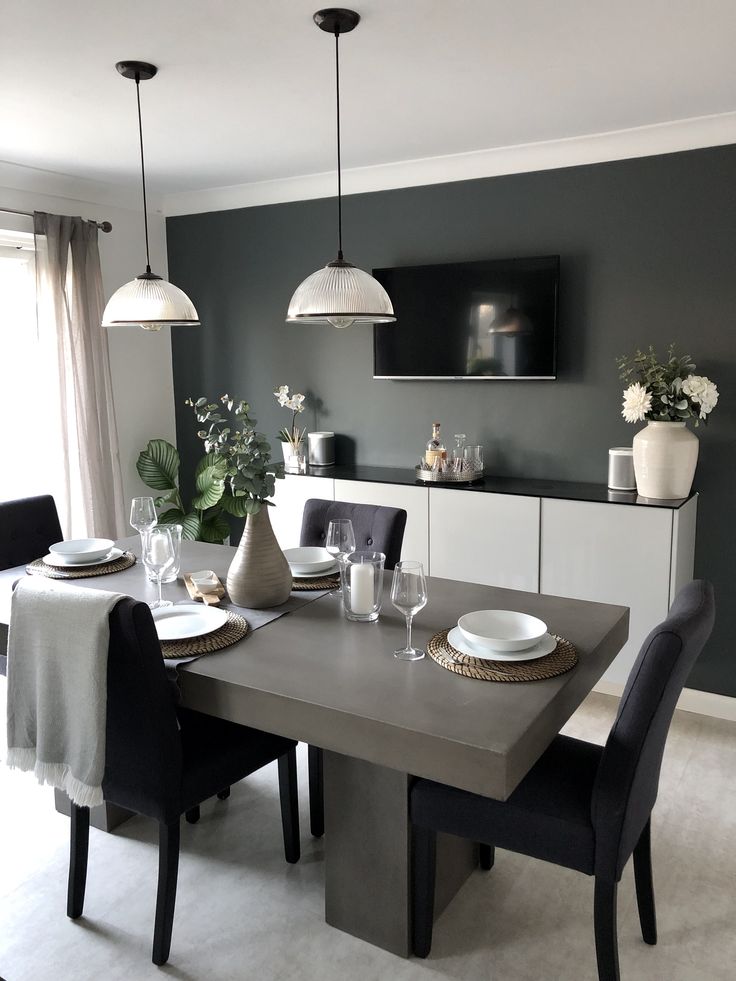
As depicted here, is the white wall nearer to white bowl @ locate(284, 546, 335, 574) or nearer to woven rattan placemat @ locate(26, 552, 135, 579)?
woven rattan placemat @ locate(26, 552, 135, 579)

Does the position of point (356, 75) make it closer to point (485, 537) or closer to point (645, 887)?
point (485, 537)

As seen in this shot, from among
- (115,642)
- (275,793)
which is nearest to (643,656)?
(115,642)

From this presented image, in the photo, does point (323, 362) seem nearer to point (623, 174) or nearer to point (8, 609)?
point (623, 174)

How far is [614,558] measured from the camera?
343 centimetres

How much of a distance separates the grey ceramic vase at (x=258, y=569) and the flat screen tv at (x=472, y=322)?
6.21 feet

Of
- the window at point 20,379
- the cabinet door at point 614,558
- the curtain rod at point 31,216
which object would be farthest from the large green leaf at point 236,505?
the curtain rod at point 31,216

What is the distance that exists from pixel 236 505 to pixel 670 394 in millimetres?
1872

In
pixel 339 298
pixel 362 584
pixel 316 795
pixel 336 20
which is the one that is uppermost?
pixel 336 20

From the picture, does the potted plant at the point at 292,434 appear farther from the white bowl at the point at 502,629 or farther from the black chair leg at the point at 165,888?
the black chair leg at the point at 165,888

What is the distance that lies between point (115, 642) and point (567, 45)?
Result: 217 centimetres

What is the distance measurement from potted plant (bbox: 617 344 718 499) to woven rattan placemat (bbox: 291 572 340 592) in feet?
4.92

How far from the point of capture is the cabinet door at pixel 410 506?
3.88 m

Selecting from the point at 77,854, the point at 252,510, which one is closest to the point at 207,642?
the point at 252,510

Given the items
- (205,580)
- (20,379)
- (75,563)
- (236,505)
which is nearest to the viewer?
(205,580)
